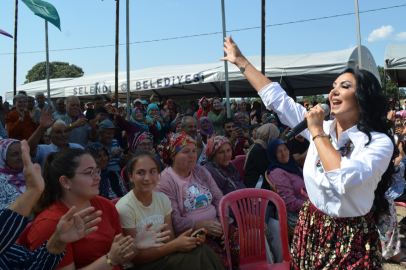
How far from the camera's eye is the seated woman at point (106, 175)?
11.5ft

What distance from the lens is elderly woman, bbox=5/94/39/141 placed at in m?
4.79

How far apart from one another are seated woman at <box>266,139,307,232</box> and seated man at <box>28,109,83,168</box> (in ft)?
7.98

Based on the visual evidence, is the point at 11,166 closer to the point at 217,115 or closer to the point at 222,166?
the point at 222,166

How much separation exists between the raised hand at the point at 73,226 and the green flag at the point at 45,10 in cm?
569

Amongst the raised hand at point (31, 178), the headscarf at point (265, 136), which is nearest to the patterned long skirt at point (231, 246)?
the headscarf at point (265, 136)

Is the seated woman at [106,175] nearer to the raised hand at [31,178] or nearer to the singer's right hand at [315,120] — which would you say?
the raised hand at [31,178]

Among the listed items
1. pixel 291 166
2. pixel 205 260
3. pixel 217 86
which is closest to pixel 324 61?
pixel 217 86

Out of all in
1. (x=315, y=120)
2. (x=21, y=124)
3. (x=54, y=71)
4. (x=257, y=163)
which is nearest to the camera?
(x=315, y=120)

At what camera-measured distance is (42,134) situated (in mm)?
3678

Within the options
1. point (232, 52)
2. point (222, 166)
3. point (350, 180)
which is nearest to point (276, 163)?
point (222, 166)

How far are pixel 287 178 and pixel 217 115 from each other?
141 inches

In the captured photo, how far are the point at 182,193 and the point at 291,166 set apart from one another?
1440 millimetres

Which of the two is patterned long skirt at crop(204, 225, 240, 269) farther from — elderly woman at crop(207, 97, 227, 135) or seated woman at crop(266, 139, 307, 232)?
elderly woman at crop(207, 97, 227, 135)

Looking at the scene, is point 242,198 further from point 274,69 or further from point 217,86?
point 217,86
